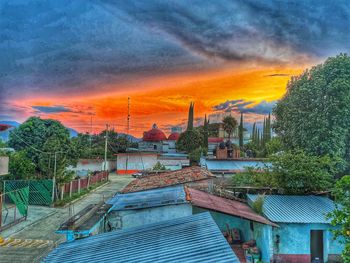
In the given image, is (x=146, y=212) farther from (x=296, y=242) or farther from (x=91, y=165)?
(x=91, y=165)

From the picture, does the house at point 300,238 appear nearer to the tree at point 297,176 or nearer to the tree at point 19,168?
the tree at point 297,176

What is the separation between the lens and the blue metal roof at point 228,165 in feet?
65.9

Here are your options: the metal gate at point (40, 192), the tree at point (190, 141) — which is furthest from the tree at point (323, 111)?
the tree at point (190, 141)

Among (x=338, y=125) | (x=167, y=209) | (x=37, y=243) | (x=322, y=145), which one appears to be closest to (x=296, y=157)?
(x=322, y=145)

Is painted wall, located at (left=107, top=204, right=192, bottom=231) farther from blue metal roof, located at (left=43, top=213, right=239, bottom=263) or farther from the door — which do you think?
the door

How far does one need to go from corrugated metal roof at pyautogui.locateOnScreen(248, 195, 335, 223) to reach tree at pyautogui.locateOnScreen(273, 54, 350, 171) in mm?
5742

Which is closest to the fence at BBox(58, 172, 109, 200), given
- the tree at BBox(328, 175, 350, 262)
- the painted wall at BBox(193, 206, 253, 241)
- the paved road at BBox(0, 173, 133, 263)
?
the paved road at BBox(0, 173, 133, 263)

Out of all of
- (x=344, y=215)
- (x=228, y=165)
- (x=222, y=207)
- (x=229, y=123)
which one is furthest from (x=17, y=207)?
(x=229, y=123)

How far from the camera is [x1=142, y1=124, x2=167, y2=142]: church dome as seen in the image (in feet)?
210

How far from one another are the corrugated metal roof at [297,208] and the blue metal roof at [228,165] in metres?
7.35

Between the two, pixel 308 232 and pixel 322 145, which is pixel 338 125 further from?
pixel 308 232

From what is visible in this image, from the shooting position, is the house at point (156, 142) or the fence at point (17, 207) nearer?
the fence at point (17, 207)

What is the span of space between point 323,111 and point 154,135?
4923cm

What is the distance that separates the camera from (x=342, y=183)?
767 cm
